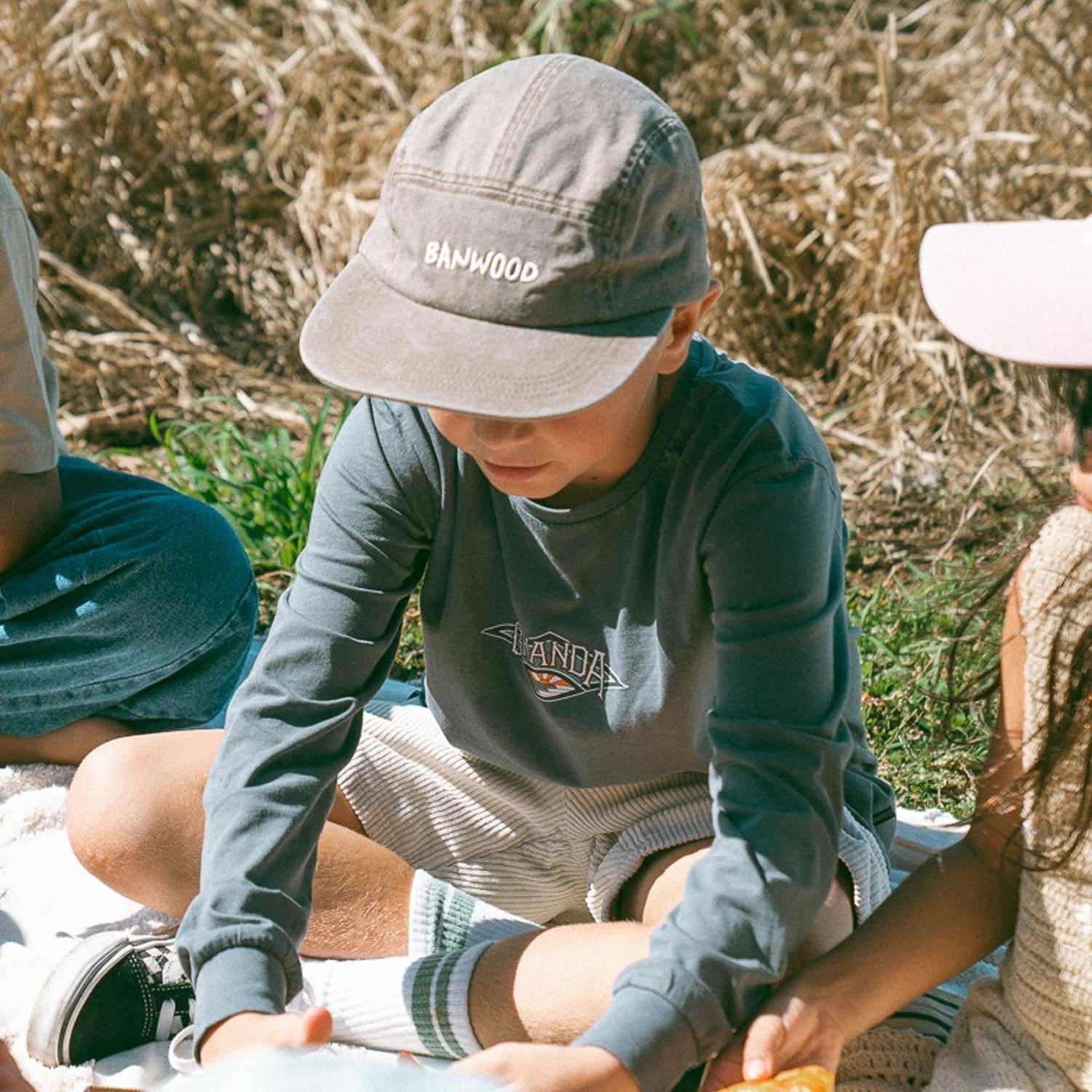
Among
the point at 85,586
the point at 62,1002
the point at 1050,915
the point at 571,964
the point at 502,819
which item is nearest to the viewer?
the point at 1050,915

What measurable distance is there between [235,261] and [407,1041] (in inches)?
107

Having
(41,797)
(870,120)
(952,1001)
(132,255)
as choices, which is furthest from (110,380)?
(952,1001)

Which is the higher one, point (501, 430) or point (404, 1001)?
point (501, 430)

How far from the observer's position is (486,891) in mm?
1896

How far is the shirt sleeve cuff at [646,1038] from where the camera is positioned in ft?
4.37

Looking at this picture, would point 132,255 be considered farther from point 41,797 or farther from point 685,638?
point 685,638

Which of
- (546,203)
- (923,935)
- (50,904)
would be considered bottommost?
(50,904)

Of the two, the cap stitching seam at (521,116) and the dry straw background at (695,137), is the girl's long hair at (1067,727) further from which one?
the dry straw background at (695,137)

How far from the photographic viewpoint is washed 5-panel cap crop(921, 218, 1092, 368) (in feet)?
4.49

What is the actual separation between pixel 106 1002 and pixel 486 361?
3.12 ft

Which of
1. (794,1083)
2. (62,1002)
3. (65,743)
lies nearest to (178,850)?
(62,1002)

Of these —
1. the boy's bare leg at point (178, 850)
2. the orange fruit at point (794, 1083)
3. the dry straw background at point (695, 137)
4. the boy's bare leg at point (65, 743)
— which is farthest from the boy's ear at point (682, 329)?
the dry straw background at point (695, 137)

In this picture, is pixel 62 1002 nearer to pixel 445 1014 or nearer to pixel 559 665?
pixel 445 1014

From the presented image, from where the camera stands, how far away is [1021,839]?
153cm
